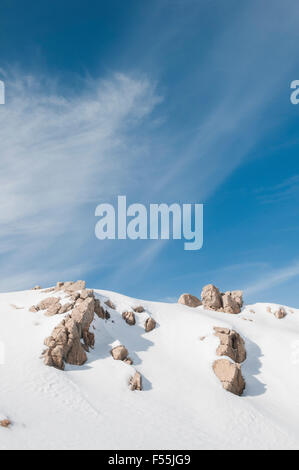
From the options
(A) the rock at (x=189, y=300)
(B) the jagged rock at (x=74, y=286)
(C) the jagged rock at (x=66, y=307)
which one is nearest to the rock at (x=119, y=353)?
(C) the jagged rock at (x=66, y=307)

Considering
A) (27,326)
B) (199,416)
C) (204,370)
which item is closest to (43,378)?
(27,326)

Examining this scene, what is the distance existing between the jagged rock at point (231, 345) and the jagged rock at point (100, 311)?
48.0ft

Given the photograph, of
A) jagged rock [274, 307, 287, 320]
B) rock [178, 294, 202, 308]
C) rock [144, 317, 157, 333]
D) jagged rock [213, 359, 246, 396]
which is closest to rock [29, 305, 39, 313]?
rock [144, 317, 157, 333]

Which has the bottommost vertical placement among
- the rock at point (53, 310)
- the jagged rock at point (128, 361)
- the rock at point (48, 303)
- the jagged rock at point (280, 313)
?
the jagged rock at point (128, 361)

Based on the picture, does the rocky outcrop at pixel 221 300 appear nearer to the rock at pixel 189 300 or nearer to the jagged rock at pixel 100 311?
the rock at pixel 189 300

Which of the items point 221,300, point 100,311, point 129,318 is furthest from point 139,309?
point 221,300

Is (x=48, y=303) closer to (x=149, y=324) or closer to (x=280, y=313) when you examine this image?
(x=149, y=324)

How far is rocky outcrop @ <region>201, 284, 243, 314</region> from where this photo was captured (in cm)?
5856

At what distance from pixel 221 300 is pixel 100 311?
88.8 ft

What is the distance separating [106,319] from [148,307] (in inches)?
353

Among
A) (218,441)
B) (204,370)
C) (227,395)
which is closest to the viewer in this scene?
(218,441)

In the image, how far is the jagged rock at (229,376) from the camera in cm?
3420

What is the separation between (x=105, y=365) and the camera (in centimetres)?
3306
